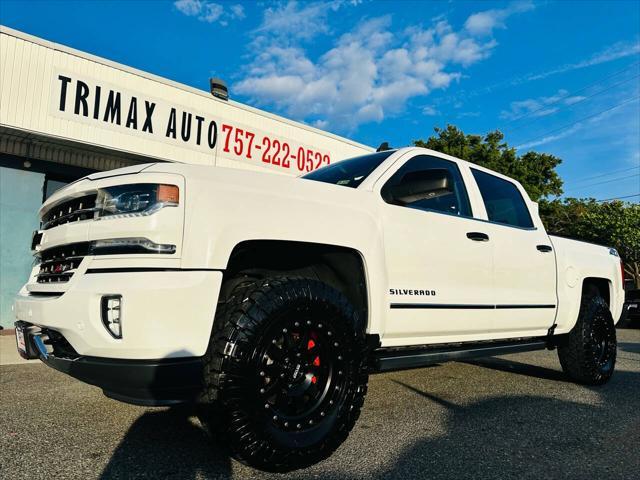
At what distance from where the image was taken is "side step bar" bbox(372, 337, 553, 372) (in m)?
2.92

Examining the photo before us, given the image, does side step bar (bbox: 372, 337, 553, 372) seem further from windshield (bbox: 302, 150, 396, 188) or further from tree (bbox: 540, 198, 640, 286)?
tree (bbox: 540, 198, 640, 286)

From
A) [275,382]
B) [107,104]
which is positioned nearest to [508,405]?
[275,382]

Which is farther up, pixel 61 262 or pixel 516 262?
pixel 516 262

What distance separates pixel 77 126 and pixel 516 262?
7.72 metres

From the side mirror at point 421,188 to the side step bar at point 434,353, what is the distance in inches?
39.0

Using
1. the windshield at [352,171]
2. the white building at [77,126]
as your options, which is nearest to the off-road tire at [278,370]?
the windshield at [352,171]

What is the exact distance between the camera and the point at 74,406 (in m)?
3.48

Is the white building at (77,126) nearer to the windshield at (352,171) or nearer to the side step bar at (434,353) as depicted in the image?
the windshield at (352,171)

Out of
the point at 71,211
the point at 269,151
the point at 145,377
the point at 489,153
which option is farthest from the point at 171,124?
the point at 489,153

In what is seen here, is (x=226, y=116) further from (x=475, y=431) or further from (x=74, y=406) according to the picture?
(x=475, y=431)

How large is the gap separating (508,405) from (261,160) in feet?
27.4

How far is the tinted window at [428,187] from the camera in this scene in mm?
3092

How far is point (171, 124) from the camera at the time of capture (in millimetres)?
9469

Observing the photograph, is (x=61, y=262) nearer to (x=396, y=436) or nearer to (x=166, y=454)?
(x=166, y=454)
